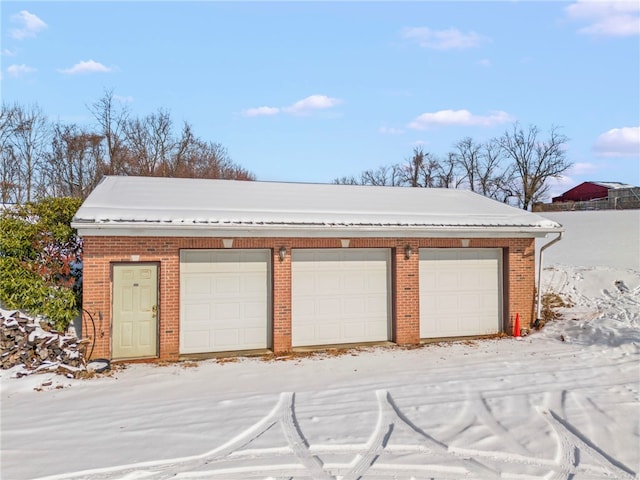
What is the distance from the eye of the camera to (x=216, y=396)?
6.71m

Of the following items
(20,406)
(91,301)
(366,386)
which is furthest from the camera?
(91,301)

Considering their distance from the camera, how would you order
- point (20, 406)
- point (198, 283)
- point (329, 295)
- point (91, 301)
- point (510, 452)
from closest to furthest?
point (510, 452)
point (20, 406)
point (91, 301)
point (198, 283)
point (329, 295)

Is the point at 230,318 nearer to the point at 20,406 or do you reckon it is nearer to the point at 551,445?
the point at 20,406

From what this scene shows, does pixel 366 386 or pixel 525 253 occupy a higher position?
pixel 525 253

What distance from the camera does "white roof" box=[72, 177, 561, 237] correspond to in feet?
28.9

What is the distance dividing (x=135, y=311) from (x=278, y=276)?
2.95 metres

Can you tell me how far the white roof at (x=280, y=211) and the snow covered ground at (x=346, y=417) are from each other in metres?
2.70

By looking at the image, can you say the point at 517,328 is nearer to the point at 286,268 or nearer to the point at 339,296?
the point at 339,296

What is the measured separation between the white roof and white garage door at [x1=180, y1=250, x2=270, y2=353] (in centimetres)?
68

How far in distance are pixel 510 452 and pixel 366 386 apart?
273cm

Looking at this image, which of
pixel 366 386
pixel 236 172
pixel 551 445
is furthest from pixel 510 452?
pixel 236 172

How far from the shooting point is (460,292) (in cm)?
1107

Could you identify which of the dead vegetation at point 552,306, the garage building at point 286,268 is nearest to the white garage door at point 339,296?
A: the garage building at point 286,268

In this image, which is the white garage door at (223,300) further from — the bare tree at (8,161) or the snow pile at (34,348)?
the bare tree at (8,161)
